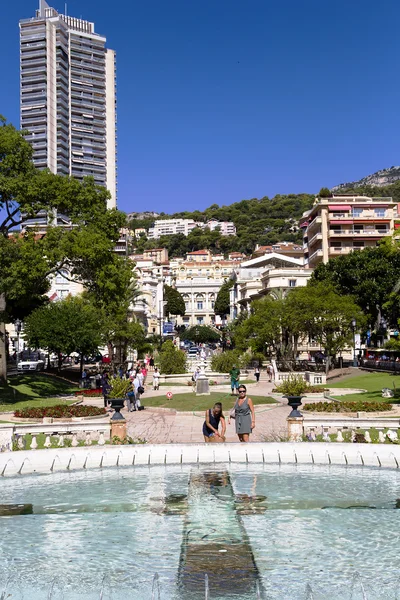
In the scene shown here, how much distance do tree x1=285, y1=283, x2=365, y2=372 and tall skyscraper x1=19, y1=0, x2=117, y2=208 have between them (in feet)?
385

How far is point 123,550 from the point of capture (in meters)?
8.78

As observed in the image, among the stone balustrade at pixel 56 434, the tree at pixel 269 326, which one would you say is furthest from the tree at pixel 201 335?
the stone balustrade at pixel 56 434

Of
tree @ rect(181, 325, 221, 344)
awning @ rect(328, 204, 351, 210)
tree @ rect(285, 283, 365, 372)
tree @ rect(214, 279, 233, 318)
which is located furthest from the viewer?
tree @ rect(214, 279, 233, 318)

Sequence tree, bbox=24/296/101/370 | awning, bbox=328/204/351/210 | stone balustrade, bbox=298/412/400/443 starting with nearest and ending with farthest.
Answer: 1. stone balustrade, bbox=298/412/400/443
2. tree, bbox=24/296/101/370
3. awning, bbox=328/204/351/210

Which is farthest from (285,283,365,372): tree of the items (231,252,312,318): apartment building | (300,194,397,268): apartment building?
(300,194,397,268): apartment building

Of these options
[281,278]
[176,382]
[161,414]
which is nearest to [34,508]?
[161,414]

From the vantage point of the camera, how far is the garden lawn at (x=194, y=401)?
28920 millimetres

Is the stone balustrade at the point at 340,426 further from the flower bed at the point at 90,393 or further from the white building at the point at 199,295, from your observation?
the white building at the point at 199,295

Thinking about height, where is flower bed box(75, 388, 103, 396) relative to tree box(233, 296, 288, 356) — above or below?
below

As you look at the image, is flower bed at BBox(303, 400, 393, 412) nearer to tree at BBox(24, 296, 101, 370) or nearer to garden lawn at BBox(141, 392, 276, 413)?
garden lawn at BBox(141, 392, 276, 413)

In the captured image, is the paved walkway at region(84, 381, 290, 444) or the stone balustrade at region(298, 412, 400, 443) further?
the paved walkway at region(84, 381, 290, 444)

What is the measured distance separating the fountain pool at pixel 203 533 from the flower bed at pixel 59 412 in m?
9.59

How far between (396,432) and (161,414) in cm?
1278

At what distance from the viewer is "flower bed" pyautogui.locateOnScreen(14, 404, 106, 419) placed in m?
23.0
